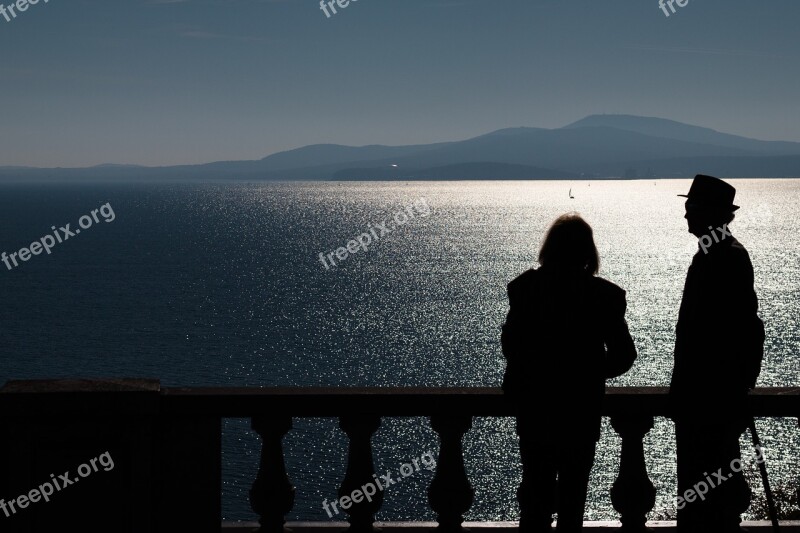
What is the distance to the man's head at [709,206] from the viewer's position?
14.5 ft

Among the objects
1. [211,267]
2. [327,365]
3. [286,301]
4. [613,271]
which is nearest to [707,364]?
[327,365]

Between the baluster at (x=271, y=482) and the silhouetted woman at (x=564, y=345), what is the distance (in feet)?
4.41

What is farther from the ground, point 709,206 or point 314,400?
point 709,206

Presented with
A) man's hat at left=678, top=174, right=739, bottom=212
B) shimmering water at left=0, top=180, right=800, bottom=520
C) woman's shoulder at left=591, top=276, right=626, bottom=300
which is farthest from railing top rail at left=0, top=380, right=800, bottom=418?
shimmering water at left=0, top=180, right=800, bottom=520

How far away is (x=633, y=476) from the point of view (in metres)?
4.80

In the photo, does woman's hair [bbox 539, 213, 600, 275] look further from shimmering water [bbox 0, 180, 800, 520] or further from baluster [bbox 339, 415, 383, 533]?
shimmering water [bbox 0, 180, 800, 520]

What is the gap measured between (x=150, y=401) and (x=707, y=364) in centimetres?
274

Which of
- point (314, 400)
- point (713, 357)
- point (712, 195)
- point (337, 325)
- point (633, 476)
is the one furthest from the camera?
point (337, 325)

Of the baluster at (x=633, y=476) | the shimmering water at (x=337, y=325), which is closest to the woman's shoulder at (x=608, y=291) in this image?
the baluster at (x=633, y=476)

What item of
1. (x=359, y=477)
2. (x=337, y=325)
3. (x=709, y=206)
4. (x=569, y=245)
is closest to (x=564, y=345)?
(x=569, y=245)

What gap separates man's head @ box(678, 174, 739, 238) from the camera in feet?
14.5

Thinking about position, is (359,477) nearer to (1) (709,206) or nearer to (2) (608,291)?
(2) (608,291)

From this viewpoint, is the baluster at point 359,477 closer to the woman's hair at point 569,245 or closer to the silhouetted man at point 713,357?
the woman's hair at point 569,245

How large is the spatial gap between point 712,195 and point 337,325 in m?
→ 69.0
